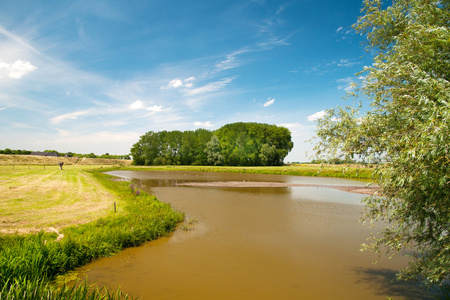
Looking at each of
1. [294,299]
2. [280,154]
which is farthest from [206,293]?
[280,154]

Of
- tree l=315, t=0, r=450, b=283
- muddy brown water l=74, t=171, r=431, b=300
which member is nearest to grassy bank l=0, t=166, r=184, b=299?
muddy brown water l=74, t=171, r=431, b=300

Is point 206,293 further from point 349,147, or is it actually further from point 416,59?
point 416,59

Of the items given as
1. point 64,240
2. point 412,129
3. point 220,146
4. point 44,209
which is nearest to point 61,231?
point 64,240

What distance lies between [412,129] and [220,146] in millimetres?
90772

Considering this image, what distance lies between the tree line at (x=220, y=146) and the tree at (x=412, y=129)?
8065cm

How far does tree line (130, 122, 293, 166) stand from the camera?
91688mm

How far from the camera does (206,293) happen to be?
7.86 meters

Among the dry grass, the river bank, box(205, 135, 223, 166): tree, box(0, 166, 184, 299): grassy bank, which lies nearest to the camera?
box(0, 166, 184, 299): grassy bank

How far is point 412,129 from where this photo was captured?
6.38 meters

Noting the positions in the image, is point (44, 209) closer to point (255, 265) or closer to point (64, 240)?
point (64, 240)

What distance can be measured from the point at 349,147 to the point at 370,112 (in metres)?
1.38

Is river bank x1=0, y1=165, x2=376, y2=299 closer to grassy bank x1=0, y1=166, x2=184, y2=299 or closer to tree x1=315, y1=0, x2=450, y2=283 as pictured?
grassy bank x1=0, y1=166, x2=184, y2=299

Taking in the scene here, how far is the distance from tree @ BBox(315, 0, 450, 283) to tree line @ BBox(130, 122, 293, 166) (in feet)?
265

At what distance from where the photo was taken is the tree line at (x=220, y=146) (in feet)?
301
